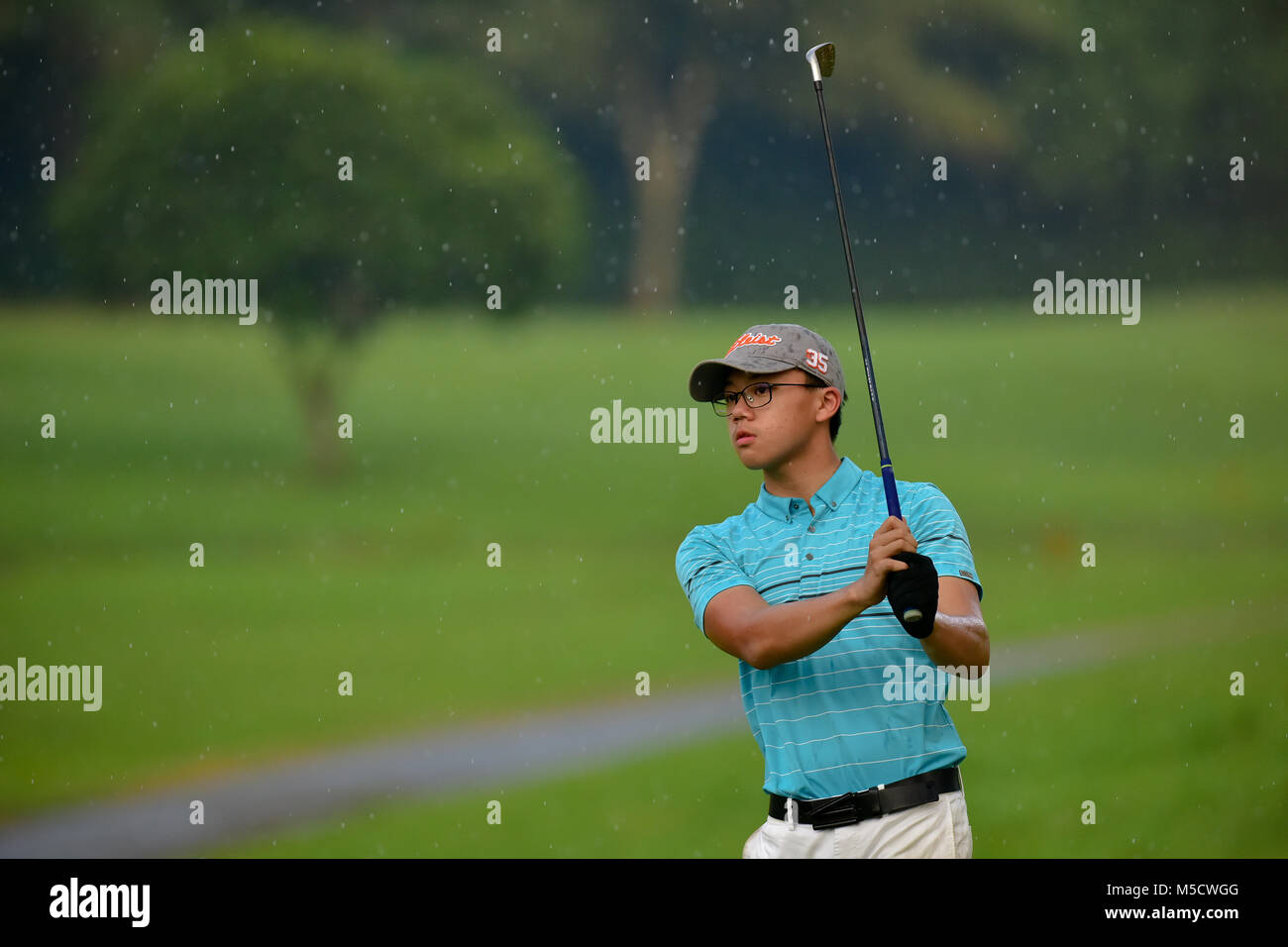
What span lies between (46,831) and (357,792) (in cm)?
204

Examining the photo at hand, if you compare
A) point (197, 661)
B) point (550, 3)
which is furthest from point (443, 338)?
point (197, 661)

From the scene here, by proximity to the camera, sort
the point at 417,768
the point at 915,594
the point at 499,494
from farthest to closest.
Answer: the point at 499,494
the point at 417,768
the point at 915,594

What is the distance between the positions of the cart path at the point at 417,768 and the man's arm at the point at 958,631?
8.03 m

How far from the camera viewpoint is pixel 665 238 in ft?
55.6

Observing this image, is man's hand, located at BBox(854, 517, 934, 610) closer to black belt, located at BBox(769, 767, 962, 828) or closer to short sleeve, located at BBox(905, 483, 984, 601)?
short sleeve, located at BBox(905, 483, 984, 601)

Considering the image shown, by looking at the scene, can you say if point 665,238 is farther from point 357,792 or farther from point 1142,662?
point 357,792

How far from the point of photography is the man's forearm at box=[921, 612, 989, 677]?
2.65 meters

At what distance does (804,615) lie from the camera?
2637mm

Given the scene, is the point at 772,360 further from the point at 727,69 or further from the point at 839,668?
the point at 727,69

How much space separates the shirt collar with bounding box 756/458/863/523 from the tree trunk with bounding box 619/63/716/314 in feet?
45.8

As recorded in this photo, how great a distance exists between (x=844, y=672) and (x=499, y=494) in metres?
14.3

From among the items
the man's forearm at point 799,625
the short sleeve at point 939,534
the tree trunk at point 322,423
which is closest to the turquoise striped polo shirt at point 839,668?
the short sleeve at point 939,534

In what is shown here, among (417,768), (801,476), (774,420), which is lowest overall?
(417,768)

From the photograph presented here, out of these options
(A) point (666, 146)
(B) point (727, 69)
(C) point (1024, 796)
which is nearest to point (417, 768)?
(C) point (1024, 796)
